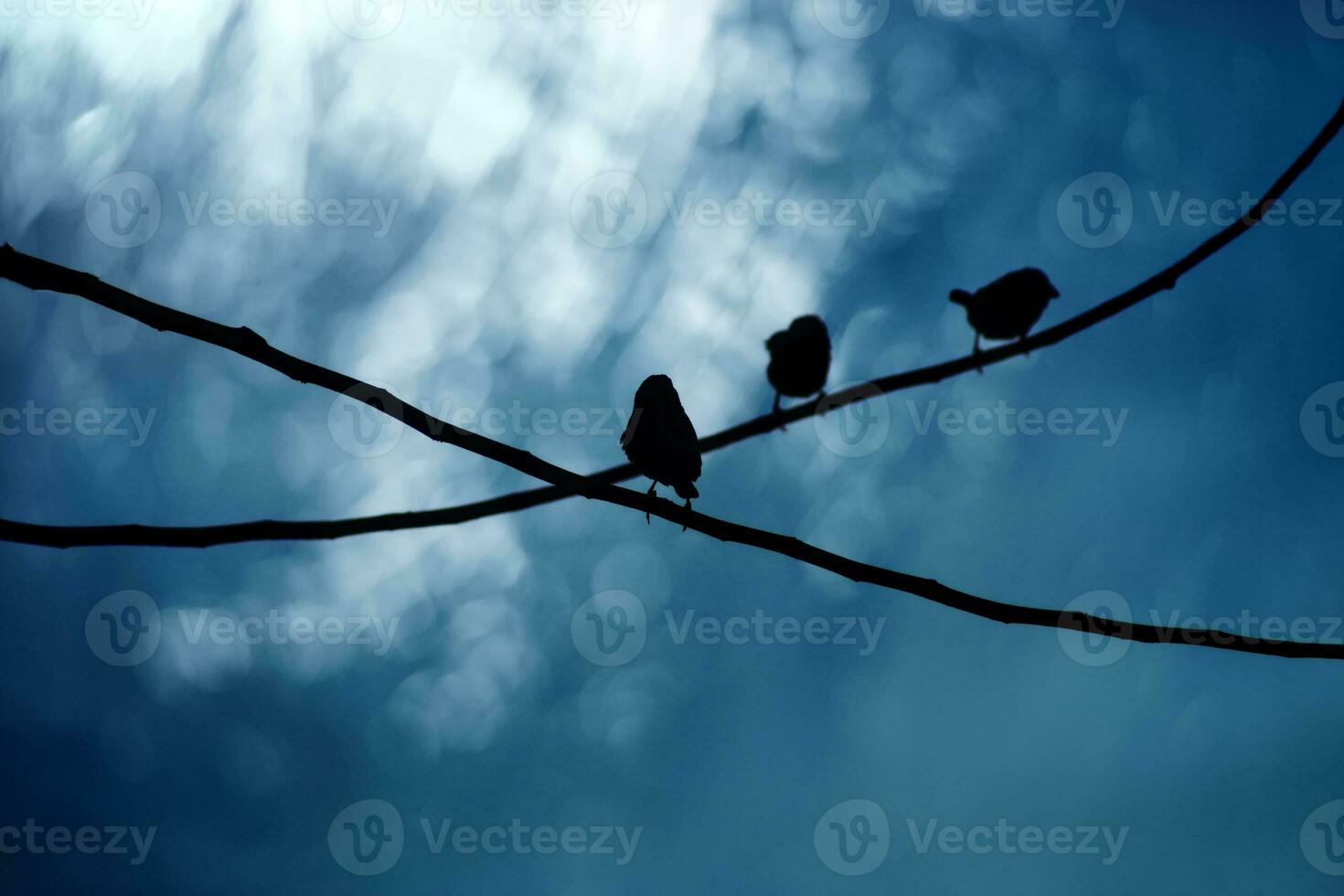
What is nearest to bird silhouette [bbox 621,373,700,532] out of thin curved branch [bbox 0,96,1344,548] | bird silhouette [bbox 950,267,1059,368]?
thin curved branch [bbox 0,96,1344,548]

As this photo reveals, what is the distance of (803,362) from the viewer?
1539 millimetres

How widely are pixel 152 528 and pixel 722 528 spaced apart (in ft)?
4.02

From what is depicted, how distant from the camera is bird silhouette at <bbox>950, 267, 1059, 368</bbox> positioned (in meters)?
1.61

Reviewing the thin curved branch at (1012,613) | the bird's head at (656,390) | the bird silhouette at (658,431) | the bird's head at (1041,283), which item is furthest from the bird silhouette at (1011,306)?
the bird's head at (656,390)

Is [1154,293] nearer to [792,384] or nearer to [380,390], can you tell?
[792,384]

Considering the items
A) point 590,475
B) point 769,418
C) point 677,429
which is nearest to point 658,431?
point 677,429

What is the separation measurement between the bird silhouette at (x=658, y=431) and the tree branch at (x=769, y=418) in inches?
9.0

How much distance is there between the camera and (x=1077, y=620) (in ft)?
6.63

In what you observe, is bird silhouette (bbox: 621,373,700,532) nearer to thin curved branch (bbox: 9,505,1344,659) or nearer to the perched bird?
thin curved branch (bbox: 9,505,1344,659)

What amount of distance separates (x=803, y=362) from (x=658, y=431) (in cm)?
94

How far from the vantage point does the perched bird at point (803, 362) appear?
1533mm

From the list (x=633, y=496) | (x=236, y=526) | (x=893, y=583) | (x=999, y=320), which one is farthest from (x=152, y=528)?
(x=999, y=320)

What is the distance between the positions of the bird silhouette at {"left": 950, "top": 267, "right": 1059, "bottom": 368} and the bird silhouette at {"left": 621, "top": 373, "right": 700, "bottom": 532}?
0.80 metres

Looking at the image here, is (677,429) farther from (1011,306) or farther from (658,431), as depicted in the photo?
(1011,306)
